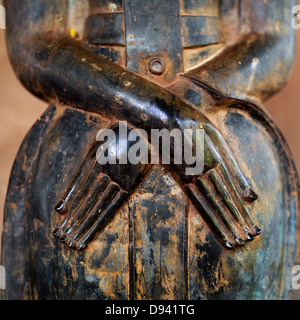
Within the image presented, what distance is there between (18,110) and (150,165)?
1.15 metres

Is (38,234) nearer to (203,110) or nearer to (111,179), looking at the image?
(111,179)

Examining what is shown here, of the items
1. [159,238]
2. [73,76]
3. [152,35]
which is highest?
[152,35]

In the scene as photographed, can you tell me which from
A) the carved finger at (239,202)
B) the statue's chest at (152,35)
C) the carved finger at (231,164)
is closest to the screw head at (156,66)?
the statue's chest at (152,35)

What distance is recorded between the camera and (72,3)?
5.40 feet

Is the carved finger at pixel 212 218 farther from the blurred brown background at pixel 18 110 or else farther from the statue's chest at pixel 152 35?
the blurred brown background at pixel 18 110

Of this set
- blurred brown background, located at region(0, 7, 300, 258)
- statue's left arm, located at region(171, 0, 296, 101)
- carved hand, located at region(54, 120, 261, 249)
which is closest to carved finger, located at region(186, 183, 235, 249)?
carved hand, located at region(54, 120, 261, 249)

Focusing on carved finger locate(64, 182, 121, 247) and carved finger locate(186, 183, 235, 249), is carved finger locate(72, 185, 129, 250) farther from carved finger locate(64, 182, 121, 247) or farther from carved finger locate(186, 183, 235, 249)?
carved finger locate(186, 183, 235, 249)

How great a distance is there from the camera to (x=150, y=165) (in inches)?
56.5

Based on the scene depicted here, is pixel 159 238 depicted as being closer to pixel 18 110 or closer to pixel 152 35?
pixel 152 35

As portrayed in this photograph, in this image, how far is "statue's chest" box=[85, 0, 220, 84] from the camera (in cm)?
151

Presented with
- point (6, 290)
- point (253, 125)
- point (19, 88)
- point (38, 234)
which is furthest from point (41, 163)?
point (19, 88)

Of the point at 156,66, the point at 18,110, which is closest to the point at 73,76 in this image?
the point at 156,66

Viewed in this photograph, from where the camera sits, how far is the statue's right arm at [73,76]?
54.9 inches

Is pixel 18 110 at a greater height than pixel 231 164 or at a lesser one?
greater
